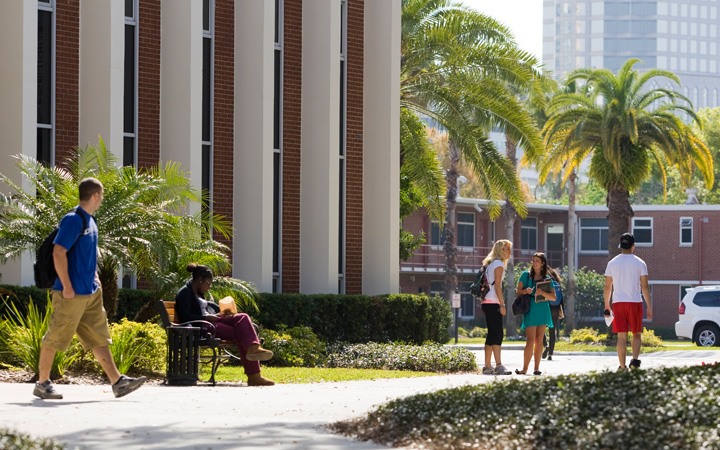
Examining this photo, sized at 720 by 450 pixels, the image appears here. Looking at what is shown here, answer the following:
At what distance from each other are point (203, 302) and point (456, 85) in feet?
49.3

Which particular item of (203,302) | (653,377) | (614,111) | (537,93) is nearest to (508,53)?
(537,93)

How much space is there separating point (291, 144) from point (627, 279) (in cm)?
965

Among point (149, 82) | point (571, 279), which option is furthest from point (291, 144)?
point (571, 279)

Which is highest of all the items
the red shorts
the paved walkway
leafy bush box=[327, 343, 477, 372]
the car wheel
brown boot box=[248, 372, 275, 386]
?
the red shorts

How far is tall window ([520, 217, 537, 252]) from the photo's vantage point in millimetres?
60812

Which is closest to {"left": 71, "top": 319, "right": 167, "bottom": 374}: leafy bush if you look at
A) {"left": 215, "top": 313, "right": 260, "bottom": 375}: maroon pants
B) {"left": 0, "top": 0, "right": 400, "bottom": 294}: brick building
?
{"left": 215, "top": 313, "right": 260, "bottom": 375}: maroon pants

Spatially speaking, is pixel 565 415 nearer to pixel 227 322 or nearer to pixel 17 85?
pixel 227 322

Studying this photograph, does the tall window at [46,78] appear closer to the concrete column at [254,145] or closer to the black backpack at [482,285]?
the concrete column at [254,145]

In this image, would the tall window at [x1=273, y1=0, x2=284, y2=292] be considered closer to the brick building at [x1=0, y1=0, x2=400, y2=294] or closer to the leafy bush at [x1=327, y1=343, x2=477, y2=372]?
the brick building at [x1=0, y1=0, x2=400, y2=294]

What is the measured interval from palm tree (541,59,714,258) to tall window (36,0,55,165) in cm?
1976

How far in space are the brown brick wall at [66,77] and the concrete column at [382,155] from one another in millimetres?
6620

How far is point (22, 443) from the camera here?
6648 mm

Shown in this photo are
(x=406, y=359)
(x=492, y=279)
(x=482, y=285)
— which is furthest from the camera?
(x=406, y=359)

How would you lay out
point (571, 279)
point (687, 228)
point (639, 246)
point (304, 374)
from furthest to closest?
1. point (639, 246)
2. point (687, 228)
3. point (571, 279)
4. point (304, 374)
